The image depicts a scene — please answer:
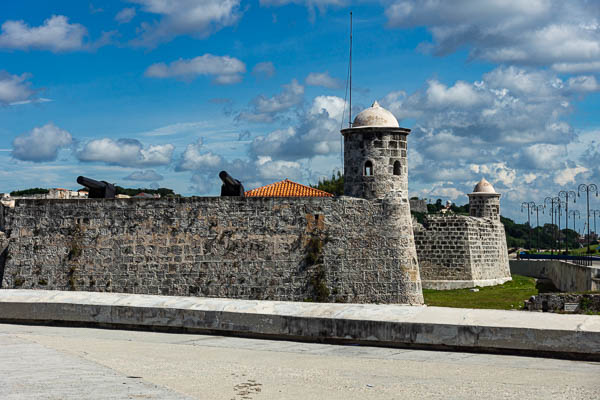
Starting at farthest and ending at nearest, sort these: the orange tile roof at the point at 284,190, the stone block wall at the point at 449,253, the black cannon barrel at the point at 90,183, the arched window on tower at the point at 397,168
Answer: the orange tile roof at the point at 284,190, the stone block wall at the point at 449,253, the black cannon barrel at the point at 90,183, the arched window on tower at the point at 397,168

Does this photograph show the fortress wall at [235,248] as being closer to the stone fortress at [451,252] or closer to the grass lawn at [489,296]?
the grass lawn at [489,296]

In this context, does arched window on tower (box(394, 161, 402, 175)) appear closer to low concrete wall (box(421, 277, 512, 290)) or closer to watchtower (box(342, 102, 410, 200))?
watchtower (box(342, 102, 410, 200))

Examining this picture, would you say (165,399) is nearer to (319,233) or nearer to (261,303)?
(261,303)

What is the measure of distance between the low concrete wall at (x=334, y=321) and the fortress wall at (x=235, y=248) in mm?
7578

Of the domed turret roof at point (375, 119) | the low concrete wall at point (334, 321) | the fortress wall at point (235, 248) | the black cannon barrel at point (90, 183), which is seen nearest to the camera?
the low concrete wall at point (334, 321)

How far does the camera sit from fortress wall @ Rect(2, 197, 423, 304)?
17125 millimetres

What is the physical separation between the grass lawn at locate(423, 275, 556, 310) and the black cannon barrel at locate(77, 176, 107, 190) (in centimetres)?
956

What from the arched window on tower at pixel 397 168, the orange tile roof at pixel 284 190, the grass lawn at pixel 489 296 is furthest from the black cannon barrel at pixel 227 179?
the orange tile roof at pixel 284 190

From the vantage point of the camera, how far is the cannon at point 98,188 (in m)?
18.8

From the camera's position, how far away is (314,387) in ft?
18.9

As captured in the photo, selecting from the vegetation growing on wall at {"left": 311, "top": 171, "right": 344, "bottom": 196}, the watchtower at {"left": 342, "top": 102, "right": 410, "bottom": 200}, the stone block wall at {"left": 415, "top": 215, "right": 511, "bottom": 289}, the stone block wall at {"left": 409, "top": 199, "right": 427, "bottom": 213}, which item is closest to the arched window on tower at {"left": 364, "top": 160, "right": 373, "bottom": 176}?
the watchtower at {"left": 342, "top": 102, "right": 410, "bottom": 200}

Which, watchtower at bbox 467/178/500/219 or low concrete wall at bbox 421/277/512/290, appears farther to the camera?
watchtower at bbox 467/178/500/219

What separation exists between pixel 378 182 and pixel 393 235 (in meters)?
1.37

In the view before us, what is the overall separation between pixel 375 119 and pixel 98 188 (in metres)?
7.80
